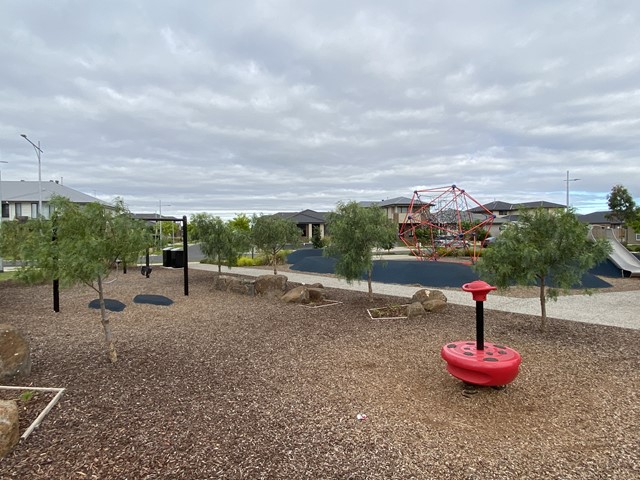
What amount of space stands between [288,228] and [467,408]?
1335 cm

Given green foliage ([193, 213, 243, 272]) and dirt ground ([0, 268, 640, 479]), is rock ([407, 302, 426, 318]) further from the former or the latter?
green foliage ([193, 213, 243, 272])

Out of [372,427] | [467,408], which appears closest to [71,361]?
[372,427]

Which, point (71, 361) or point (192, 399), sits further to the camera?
point (71, 361)

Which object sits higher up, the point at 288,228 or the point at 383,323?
the point at 288,228

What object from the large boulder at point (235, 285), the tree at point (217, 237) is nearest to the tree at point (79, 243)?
the large boulder at point (235, 285)

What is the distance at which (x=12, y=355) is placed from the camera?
18.0ft

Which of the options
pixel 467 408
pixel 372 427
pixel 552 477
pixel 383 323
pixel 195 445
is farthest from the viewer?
pixel 383 323

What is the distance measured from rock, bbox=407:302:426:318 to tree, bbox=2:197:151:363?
6.11 meters

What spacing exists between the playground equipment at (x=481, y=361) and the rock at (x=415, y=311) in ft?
13.9

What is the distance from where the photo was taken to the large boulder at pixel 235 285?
43.3 feet

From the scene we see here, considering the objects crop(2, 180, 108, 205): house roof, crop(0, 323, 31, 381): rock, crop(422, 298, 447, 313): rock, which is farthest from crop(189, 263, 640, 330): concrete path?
crop(2, 180, 108, 205): house roof

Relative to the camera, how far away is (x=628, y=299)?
12.1 m

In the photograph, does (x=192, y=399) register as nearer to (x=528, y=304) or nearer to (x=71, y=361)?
(x=71, y=361)

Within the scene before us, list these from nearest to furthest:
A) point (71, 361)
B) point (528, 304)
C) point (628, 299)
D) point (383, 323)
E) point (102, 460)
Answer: point (102, 460) < point (71, 361) < point (383, 323) < point (528, 304) < point (628, 299)
